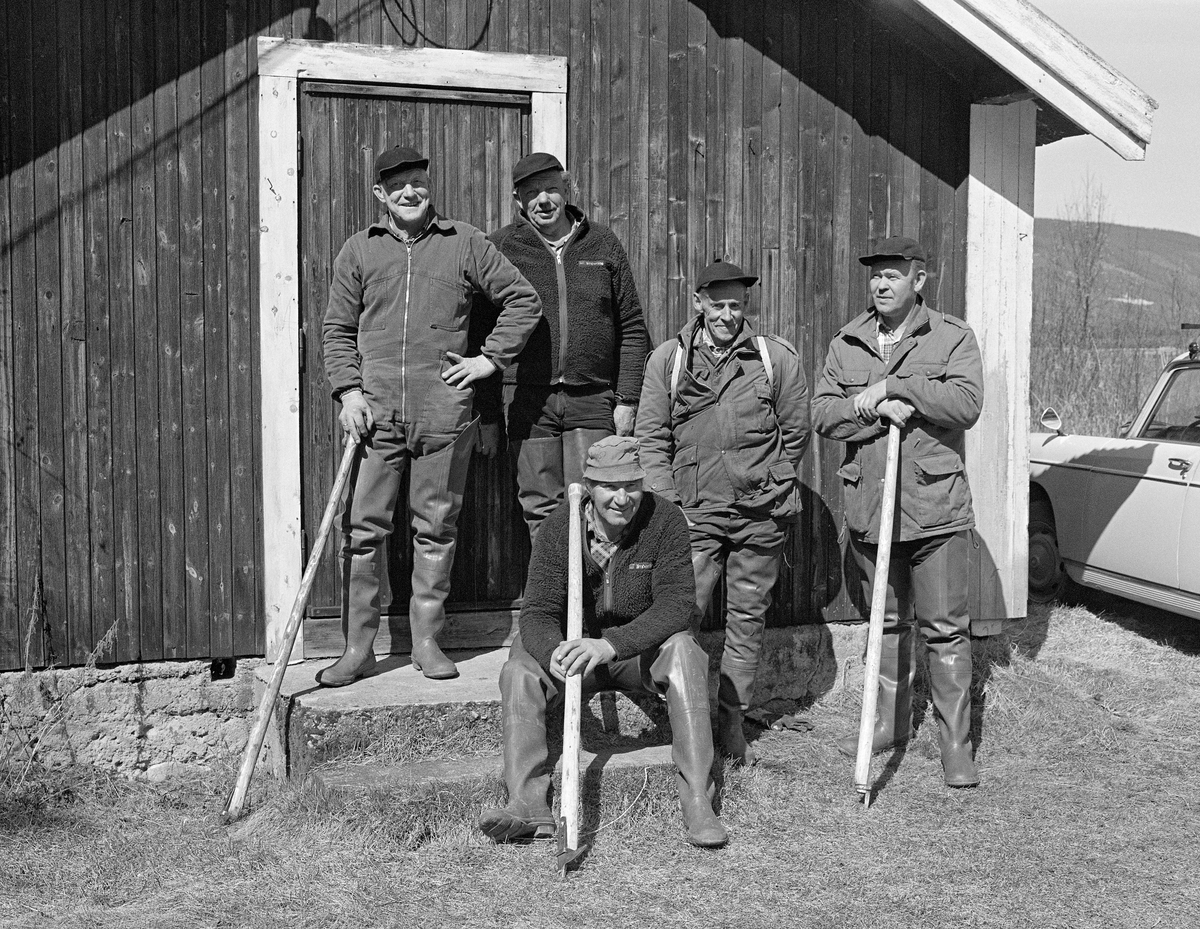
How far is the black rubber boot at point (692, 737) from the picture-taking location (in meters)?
4.36

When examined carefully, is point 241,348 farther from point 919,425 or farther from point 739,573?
point 919,425

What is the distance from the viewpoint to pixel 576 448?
5270mm

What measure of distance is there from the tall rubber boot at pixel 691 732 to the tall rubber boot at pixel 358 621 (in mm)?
1302

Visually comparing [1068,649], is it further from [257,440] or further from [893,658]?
[257,440]

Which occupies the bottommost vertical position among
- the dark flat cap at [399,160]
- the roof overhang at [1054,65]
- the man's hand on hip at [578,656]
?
the man's hand on hip at [578,656]

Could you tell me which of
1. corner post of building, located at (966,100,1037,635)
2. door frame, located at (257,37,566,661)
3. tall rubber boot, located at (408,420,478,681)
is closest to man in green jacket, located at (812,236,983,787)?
corner post of building, located at (966,100,1037,635)

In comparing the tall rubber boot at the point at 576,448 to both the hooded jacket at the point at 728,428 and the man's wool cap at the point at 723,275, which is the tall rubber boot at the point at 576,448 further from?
the man's wool cap at the point at 723,275

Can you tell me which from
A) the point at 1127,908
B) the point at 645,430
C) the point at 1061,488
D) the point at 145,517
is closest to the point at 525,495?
the point at 645,430

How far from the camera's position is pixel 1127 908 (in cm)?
397

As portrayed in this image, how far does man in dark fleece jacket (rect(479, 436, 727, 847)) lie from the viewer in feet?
14.0

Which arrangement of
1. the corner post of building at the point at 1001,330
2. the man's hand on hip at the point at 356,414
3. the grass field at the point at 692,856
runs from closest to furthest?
the grass field at the point at 692,856
the man's hand on hip at the point at 356,414
the corner post of building at the point at 1001,330

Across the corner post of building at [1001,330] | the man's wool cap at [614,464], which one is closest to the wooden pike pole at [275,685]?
the man's wool cap at [614,464]

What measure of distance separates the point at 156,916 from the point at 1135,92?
5028mm

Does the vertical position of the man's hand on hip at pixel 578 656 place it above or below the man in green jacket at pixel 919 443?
below
